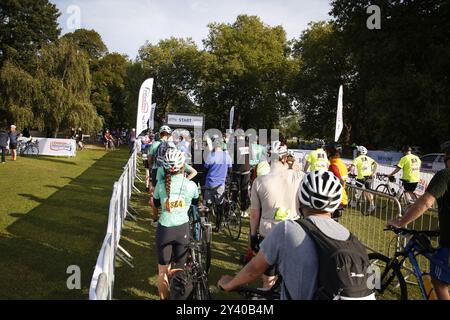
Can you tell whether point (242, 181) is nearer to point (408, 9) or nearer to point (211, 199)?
point (211, 199)

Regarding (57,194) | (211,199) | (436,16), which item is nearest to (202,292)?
(211,199)

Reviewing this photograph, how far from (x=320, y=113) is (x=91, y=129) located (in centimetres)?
2573

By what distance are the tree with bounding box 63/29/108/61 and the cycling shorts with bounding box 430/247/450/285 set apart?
5771 cm

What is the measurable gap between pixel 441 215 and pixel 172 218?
281 centimetres

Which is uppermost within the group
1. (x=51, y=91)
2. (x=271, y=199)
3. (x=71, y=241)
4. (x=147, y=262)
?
(x=51, y=91)

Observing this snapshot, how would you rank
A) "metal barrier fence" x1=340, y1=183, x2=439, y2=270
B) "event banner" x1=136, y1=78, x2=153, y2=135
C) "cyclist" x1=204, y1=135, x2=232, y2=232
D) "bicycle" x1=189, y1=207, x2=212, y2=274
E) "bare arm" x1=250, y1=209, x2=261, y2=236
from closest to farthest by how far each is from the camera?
"bare arm" x1=250, y1=209, x2=261, y2=236 → "bicycle" x1=189, y1=207, x2=212, y2=274 → "metal barrier fence" x1=340, y1=183, x2=439, y2=270 → "cyclist" x1=204, y1=135, x2=232, y2=232 → "event banner" x1=136, y1=78, x2=153, y2=135

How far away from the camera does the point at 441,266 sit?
3822mm

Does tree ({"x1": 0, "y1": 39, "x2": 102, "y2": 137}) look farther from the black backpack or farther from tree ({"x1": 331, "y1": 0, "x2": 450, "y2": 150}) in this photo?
the black backpack

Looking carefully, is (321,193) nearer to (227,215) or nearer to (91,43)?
(227,215)

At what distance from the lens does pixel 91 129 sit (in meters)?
34.7

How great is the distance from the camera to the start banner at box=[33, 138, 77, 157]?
24.5 meters

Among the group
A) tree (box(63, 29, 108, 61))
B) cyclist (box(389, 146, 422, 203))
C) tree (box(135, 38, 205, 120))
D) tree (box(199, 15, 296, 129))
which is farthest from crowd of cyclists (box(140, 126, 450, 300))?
tree (box(63, 29, 108, 61))

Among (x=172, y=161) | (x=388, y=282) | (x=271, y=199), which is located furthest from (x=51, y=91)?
(x=388, y=282)

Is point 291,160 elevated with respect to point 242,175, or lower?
elevated
